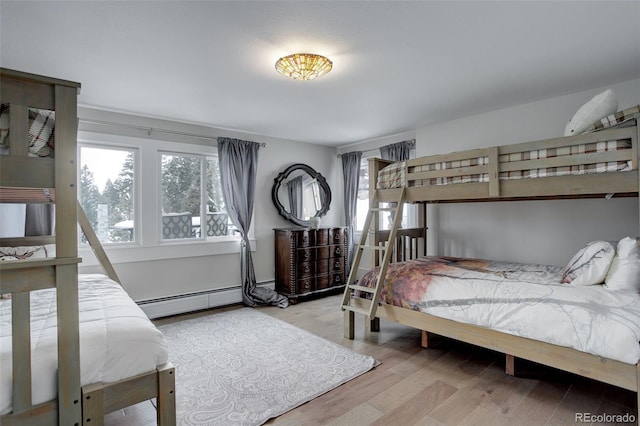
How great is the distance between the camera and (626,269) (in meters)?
2.06

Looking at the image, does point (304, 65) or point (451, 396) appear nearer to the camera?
point (451, 396)

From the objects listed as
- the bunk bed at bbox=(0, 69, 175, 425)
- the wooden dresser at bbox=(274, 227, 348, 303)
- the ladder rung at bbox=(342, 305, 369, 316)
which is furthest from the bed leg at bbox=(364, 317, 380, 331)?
the bunk bed at bbox=(0, 69, 175, 425)

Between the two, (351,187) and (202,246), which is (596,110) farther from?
(202,246)

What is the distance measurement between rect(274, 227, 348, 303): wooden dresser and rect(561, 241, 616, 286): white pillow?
298cm

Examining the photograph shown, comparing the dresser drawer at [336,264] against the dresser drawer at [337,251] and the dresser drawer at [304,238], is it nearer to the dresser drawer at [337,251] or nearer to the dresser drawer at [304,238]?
the dresser drawer at [337,251]

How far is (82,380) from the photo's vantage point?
1311mm

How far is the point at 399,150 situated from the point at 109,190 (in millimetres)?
3613

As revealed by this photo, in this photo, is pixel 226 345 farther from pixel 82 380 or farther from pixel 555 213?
pixel 555 213

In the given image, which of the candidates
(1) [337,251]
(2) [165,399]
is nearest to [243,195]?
(1) [337,251]

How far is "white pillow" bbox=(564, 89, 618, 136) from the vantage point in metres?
2.17

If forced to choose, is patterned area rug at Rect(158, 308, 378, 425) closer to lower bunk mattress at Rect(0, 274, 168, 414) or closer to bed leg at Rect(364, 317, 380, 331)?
bed leg at Rect(364, 317, 380, 331)

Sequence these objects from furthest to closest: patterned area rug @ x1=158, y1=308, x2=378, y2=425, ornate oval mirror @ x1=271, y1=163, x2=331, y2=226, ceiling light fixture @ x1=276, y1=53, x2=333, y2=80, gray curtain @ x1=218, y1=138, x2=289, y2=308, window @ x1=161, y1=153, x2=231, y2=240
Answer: ornate oval mirror @ x1=271, y1=163, x2=331, y2=226, gray curtain @ x1=218, y1=138, x2=289, y2=308, window @ x1=161, y1=153, x2=231, y2=240, ceiling light fixture @ x1=276, y1=53, x2=333, y2=80, patterned area rug @ x1=158, y1=308, x2=378, y2=425

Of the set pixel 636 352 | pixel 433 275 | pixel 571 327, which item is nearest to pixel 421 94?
pixel 433 275

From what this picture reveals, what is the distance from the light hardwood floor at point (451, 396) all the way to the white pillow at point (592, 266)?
2.44 ft
